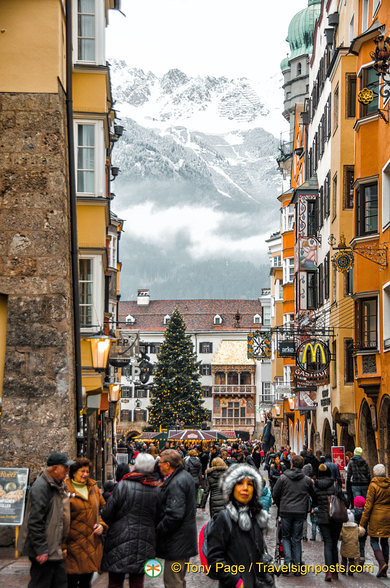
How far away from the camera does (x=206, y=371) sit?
11631 cm

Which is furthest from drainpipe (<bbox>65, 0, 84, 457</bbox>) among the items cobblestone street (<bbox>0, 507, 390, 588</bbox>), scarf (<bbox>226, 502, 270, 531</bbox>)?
scarf (<bbox>226, 502, 270, 531</bbox>)

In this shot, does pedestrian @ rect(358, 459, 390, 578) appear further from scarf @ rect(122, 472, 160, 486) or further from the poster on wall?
scarf @ rect(122, 472, 160, 486)

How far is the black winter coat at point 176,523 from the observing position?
32.2ft

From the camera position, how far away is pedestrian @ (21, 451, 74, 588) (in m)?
9.03

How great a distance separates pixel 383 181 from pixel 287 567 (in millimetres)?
12993

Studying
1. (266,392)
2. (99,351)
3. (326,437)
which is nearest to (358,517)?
(99,351)

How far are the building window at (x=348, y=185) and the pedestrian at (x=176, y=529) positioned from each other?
76.5 feet

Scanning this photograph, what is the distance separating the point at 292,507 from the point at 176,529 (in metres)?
5.32

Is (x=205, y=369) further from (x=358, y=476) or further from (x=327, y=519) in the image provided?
(x=327, y=519)

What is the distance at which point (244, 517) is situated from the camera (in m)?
7.64

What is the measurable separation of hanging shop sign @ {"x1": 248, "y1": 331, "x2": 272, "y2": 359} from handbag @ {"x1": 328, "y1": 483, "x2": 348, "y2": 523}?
24.5 meters

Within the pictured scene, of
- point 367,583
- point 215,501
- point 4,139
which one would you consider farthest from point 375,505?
point 4,139

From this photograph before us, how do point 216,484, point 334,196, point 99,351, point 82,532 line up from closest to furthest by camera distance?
point 82,532 → point 216,484 → point 99,351 → point 334,196

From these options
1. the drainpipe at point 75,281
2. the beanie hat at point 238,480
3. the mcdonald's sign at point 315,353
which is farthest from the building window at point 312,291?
the beanie hat at point 238,480
